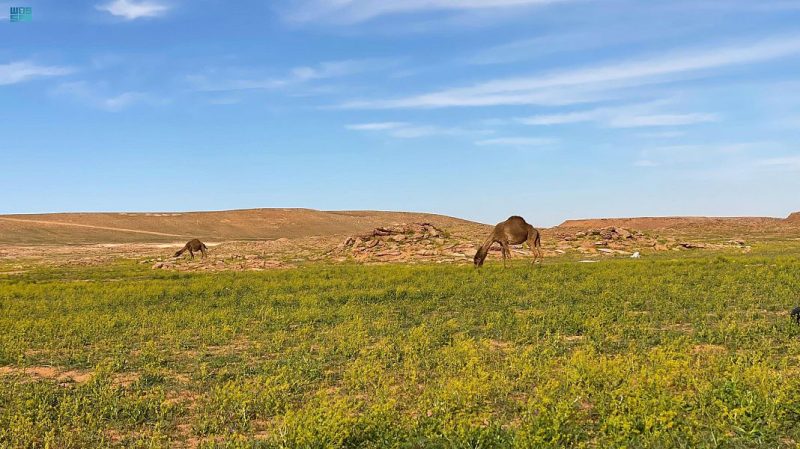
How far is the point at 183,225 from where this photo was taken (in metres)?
121

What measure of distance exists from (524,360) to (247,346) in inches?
245

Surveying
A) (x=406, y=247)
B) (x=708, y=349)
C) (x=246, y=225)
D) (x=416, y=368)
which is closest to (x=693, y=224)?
(x=406, y=247)

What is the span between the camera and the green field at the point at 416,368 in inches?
294

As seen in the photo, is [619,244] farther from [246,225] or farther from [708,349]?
[246,225]

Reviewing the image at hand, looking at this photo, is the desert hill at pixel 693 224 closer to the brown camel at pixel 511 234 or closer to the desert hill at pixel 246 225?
the desert hill at pixel 246 225

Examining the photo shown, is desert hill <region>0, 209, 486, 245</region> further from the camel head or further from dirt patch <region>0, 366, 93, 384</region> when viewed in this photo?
dirt patch <region>0, 366, 93, 384</region>

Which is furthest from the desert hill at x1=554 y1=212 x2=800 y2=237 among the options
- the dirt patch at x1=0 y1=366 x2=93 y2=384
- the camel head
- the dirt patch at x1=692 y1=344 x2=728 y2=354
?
the dirt patch at x1=0 y1=366 x2=93 y2=384

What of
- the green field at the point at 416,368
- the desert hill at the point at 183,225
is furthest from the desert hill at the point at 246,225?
the green field at the point at 416,368

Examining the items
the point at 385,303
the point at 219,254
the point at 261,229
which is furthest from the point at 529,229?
the point at 261,229

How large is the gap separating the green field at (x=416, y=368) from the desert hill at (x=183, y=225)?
7252cm

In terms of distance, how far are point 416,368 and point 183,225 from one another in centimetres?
11894

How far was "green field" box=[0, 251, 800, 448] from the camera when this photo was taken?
7.47 metres

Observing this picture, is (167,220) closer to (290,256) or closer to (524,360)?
(290,256)

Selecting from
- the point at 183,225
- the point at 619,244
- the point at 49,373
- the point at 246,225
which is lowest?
the point at 49,373
